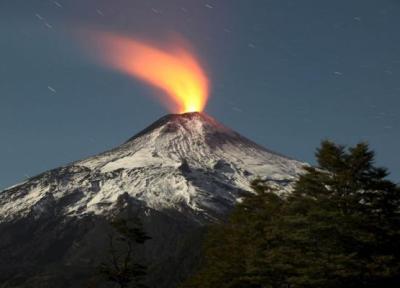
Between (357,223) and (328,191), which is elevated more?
(328,191)

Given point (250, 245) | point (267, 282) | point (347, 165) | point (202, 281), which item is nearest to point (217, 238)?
point (202, 281)

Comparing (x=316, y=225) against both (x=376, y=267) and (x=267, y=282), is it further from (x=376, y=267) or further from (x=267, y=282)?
(x=267, y=282)

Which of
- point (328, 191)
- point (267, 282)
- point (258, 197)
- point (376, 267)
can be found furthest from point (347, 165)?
point (258, 197)

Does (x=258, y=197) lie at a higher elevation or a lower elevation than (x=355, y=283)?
higher

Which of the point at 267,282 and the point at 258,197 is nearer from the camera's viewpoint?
the point at 267,282

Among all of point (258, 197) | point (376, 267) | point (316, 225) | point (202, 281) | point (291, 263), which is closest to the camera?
point (376, 267)

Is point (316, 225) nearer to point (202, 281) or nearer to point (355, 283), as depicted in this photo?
point (355, 283)

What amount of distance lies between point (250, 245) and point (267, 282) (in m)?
3.82

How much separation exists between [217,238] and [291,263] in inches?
634

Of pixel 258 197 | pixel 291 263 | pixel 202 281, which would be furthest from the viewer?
pixel 202 281

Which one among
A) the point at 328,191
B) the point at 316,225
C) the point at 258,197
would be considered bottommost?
the point at 316,225

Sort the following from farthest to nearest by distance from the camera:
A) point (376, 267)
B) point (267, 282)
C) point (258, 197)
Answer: point (258, 197) < point (267, 282) < point (376, 267)

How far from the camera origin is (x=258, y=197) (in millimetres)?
49938

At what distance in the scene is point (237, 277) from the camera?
4919 centimetres
